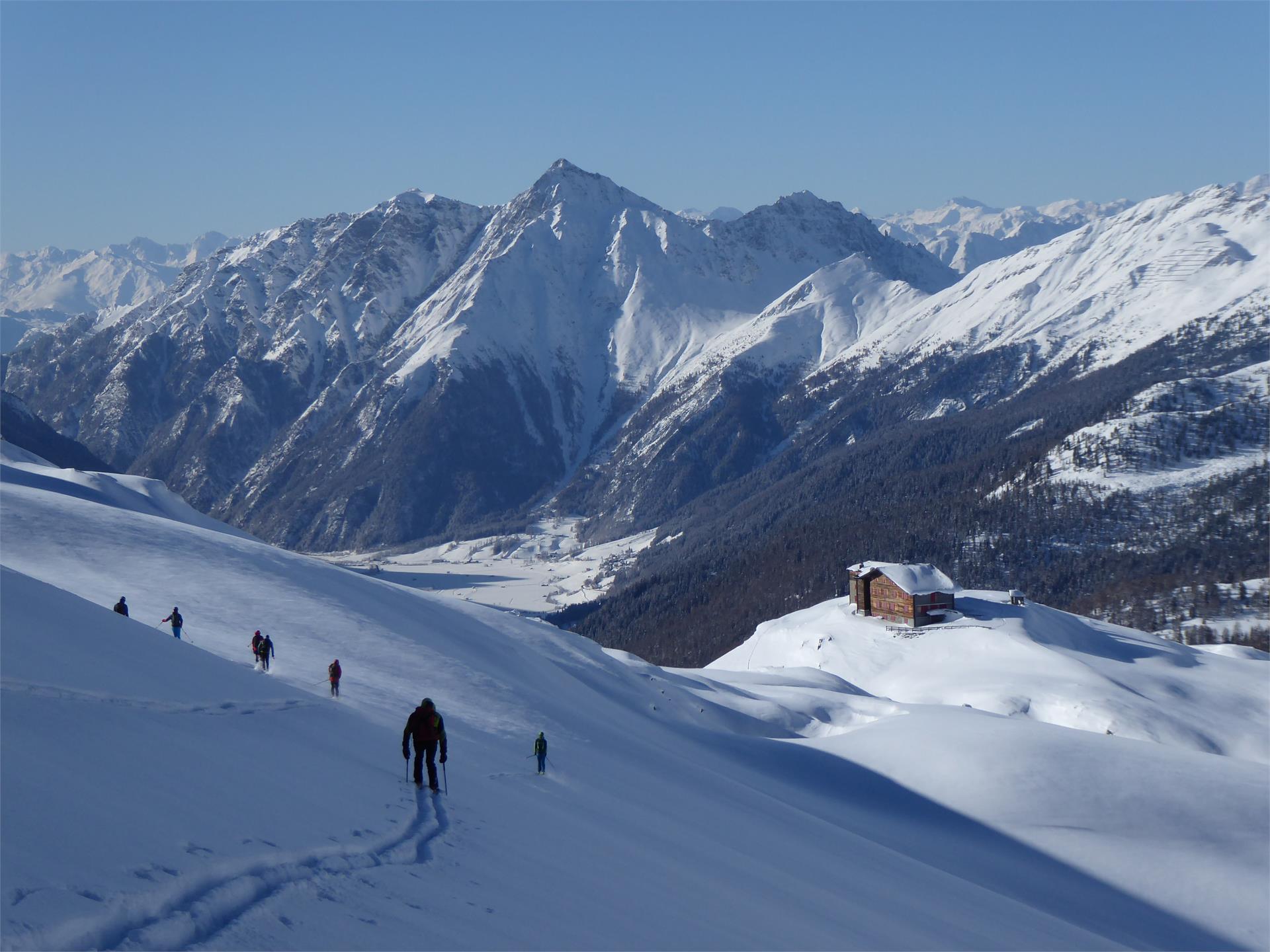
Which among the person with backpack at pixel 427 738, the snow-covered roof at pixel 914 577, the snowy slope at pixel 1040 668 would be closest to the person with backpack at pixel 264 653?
the person with backpack at pixel 427 738

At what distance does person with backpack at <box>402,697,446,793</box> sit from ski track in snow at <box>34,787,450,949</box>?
4.19m

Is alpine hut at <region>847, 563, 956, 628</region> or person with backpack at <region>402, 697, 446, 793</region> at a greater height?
alpine hut at <region>847, 563, 956, 628</region>

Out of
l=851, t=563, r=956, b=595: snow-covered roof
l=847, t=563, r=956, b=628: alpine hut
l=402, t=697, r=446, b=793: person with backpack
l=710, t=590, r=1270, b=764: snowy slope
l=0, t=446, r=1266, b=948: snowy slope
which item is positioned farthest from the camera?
l=851, t=563, r=956, b=595: snow-covered roof

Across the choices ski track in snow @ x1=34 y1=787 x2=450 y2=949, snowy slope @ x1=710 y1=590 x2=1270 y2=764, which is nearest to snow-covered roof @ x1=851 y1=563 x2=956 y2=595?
snowy slope @ x1=710 y1=590 x2=1270 y2=764

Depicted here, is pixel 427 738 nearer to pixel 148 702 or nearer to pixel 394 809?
pixel 394 809

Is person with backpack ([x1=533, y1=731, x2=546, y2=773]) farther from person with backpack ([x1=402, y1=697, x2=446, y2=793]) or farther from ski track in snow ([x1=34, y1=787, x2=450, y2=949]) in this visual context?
ski track in snow ([x1=34, y1=787, x2=450, y2=949])

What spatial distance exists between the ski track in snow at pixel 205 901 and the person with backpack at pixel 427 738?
13.8ft

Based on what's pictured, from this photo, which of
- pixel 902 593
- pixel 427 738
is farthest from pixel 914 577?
pixel 427 738

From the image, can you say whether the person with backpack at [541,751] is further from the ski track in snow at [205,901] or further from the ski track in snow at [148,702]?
the ski track in snow at [205,901]

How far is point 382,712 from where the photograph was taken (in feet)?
98.6

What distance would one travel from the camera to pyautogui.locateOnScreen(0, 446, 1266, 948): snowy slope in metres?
13.6

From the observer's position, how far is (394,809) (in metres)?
19.5

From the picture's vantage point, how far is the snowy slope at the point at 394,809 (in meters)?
13.6

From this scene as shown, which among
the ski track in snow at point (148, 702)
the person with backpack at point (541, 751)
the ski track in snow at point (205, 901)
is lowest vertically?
the person with backpack at point (541, 751)
